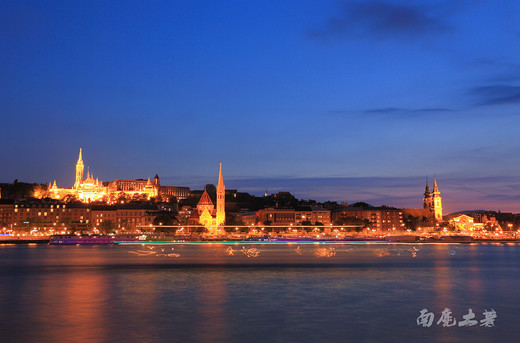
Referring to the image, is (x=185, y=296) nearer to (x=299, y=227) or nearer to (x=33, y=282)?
(x=33, y=282)

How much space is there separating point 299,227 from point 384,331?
524 feet

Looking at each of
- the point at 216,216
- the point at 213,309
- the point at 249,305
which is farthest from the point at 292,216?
the point at 213,309

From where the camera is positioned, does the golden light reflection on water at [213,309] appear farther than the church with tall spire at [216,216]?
No

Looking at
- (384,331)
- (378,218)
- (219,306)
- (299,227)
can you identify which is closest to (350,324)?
(384,331)

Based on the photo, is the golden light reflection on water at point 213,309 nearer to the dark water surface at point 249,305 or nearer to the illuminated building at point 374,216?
the dark water surface at point 249,305

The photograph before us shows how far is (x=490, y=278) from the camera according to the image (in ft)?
136

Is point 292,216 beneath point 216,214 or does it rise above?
beneath
